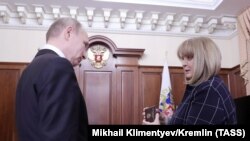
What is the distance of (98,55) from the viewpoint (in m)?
4.14

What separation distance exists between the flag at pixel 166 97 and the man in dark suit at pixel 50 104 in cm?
272

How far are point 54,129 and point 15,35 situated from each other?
11.2 ft

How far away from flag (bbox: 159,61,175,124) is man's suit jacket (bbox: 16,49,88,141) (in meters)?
2.74

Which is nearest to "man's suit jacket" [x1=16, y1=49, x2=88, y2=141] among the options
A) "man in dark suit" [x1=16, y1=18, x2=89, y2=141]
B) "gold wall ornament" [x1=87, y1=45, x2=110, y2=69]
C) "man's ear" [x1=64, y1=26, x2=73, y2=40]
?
"man in dark suit" [x1=16, y1=18, x2=89, y2=141]

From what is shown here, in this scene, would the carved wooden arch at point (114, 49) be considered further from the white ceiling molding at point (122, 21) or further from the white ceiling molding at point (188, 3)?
the white ceiling molding at point (188, 3)

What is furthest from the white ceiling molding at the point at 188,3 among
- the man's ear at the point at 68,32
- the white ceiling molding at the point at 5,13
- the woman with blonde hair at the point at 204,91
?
the man's ear at the point at 68,32

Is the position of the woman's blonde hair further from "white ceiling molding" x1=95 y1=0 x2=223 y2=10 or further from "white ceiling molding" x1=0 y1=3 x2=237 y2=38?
"white ceiling molding" x1=0 y1=3 x2=237 y2=38

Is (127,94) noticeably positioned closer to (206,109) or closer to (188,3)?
(188,3)

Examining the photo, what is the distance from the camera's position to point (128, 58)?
4191 millimetres

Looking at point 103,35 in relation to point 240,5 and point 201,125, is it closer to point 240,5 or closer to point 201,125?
point 240,5

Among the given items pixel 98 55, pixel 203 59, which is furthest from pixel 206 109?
pixel 98 55

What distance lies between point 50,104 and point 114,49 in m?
3.09

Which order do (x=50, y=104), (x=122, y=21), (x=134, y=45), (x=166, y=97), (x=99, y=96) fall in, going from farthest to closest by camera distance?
1. (x=134, y=45)
2. (x=122, y=21)
3. (x=99, y=96)
4. (x=166, y=97)
5. (x=50, y=104)

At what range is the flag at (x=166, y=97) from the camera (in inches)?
150
